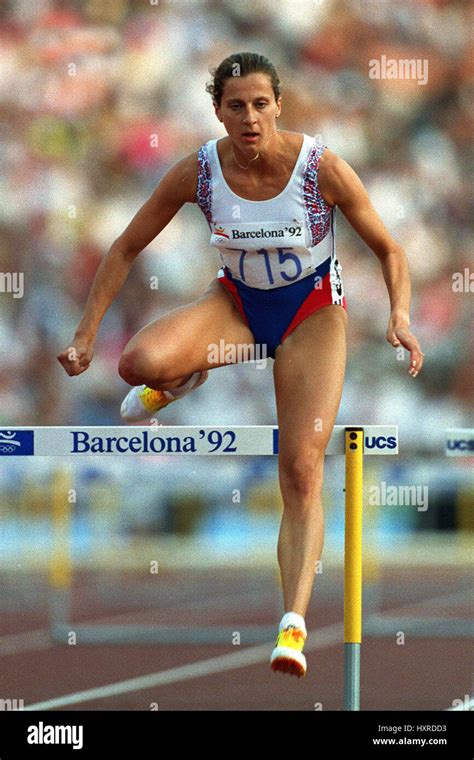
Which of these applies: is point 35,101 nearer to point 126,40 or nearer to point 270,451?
point 126,40

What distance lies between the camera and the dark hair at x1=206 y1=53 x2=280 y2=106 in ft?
11.6

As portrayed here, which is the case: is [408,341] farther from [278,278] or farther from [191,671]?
[191,671]

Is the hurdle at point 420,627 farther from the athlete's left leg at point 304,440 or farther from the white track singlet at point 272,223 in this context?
the white track singlet at point 272,223

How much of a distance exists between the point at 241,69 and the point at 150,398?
1094 millimetres

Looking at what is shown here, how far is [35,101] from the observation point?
25.1 feet

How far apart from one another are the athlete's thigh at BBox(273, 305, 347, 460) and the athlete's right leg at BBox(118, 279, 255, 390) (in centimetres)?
17

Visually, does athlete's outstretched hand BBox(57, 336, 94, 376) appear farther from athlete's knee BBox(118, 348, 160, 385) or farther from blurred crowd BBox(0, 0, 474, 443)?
blurred crowd BBox(0, 0, 474, 443)

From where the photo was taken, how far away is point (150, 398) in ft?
13.3
